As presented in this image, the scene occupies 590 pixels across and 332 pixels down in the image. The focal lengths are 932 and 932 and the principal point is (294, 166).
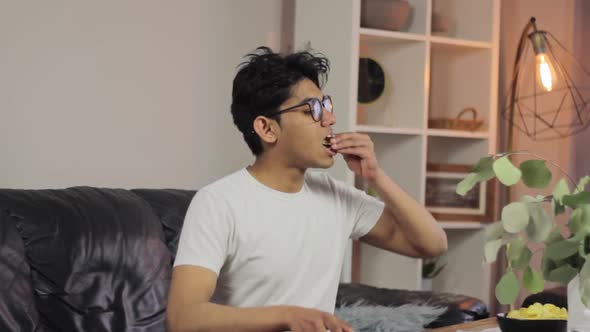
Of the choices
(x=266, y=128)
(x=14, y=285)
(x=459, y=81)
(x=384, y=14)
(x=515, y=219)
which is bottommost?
(x=14, y=285)

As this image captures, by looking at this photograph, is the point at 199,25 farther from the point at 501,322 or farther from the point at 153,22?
the point at 501,322

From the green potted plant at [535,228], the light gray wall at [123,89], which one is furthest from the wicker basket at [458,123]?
the green potted plant at [535,228]

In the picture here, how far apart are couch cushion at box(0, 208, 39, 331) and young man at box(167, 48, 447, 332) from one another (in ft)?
1.96

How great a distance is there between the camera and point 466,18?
147 inches

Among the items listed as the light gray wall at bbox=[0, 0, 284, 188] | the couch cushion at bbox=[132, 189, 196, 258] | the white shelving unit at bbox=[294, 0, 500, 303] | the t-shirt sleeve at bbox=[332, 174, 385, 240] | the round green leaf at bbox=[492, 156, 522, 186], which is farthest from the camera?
the white shelving unit at bbox=[294, 0, 500, 303]

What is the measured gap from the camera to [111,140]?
3123 mm

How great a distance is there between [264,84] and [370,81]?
5.53 feet

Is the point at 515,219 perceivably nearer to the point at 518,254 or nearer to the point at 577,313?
the point at 518,254

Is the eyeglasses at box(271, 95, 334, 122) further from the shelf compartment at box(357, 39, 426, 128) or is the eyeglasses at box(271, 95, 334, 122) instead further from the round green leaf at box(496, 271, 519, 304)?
the shelf compartment at box(357, 39, 426, 128)

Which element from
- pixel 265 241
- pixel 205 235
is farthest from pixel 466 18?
pixel 205 235

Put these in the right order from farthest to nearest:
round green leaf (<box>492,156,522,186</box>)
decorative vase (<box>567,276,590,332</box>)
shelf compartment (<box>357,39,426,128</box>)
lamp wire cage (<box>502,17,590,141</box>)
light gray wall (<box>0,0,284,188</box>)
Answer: lamp wire cage (<box>502,17,590,141</box>), shelf compartment (<box>357,39,426,128</box>), light gray wall (<box>0,0,284,188</box>), decorative vase (<box>567,276,590,332</box>), round green leaf (<box>492,156,522,186</box>)

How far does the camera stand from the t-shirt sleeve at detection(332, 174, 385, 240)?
2.05 meters

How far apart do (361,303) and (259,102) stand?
97 cm

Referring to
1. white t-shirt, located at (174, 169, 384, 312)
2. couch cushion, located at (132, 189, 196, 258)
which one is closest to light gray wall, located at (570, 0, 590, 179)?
couch cushion, located at (132, 189, 196, 258)
